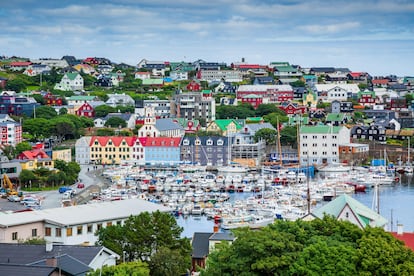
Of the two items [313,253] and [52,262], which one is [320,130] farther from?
[52,262]

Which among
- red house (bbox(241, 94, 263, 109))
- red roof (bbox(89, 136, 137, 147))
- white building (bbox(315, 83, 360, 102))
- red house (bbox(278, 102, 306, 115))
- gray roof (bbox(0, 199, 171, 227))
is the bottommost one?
gray roof (bbox(0, 199, 171, 227))

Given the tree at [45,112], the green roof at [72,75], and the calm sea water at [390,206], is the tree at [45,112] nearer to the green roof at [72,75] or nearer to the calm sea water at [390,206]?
the green roof at [72,75]

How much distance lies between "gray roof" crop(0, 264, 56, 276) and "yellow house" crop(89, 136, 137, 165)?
29.8 metres

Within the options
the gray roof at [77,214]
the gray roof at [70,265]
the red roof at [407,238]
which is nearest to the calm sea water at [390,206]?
the gray roof at [77,214]

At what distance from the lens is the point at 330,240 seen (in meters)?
13.5

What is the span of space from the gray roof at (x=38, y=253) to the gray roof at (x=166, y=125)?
1227 inches

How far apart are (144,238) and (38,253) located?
2547 millimetres

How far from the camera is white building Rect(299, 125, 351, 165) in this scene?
141 ft

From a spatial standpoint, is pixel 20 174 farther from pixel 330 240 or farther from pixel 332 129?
pixel 330 240

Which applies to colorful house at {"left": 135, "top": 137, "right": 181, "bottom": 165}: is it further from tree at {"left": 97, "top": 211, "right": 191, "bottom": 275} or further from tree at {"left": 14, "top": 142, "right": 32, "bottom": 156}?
tree at {"left": 97, "top": 211, "right": 191, "bottom": 275}

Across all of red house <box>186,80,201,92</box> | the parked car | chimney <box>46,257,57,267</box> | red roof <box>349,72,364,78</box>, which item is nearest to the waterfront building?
red house <box>186,80,201,92</box>

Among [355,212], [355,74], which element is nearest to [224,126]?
[355,212]

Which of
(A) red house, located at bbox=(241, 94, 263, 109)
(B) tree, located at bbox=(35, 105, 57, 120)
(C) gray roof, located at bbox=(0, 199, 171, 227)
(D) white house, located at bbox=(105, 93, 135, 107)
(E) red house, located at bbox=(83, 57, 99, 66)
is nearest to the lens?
(C) gray roof, located at bbox=(0, 199, 171, 227)

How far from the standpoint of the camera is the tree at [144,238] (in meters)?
16.0
